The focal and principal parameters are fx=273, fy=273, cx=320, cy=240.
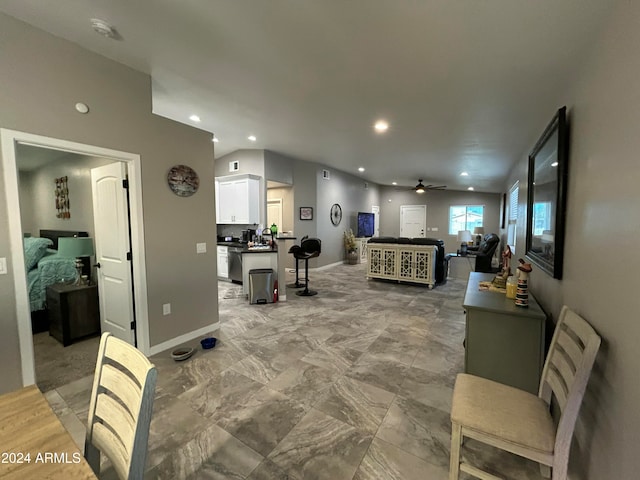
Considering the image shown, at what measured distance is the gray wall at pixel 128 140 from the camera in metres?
2.00

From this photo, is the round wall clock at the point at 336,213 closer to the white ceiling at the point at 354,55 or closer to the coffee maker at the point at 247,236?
the coffee maker at the point at 247,236

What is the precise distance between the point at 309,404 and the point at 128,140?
2864mm

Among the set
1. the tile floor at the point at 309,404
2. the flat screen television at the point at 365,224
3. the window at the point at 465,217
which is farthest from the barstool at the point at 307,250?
the window at the point at 465,217

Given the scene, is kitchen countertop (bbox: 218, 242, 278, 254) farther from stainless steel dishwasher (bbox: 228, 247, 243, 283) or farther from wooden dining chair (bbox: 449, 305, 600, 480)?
wooden dining chair (bbox: 449, 305, 600, 480)

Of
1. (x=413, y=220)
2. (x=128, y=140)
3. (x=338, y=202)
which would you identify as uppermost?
(x=128, y=140)

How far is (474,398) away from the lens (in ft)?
4.66

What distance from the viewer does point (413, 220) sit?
36.2ft

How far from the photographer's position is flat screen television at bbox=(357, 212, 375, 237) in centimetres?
935

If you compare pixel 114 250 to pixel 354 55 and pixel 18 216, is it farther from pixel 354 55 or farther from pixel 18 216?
pixel 354 55

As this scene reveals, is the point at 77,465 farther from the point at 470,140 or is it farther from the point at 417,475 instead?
the point at 470,140

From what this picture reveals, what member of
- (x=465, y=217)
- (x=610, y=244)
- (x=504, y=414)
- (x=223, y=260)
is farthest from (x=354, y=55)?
(x=465, y=217)

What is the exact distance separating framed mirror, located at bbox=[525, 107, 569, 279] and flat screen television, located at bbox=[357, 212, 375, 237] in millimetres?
6549

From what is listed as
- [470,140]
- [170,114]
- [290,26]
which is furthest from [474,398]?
[170,114]

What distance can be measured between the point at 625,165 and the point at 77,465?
7.28 ft
